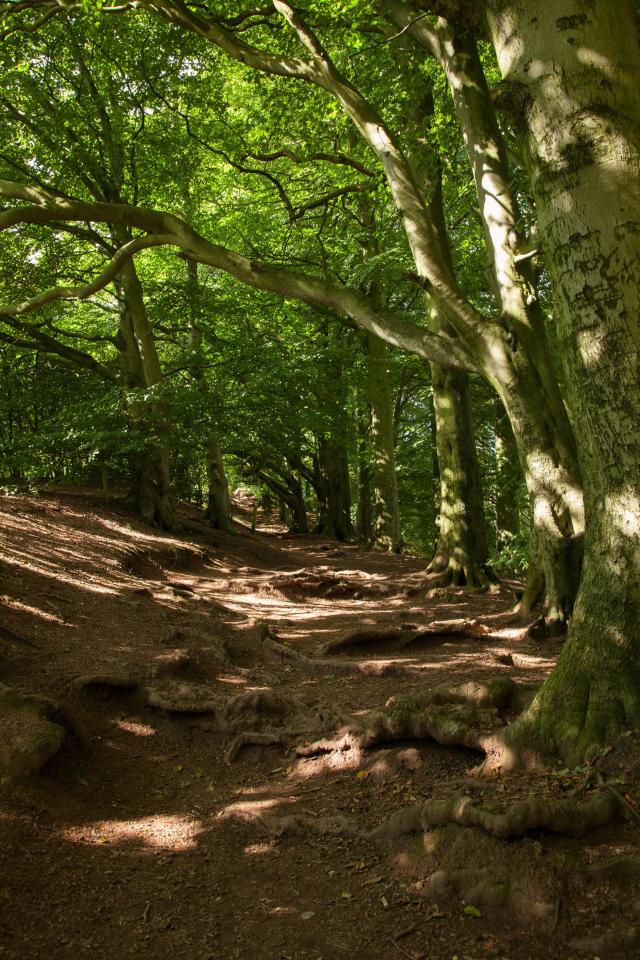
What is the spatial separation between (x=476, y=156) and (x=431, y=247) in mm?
980

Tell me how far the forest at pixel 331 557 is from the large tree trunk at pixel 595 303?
0.06ft

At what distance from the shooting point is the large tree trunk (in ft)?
12.4

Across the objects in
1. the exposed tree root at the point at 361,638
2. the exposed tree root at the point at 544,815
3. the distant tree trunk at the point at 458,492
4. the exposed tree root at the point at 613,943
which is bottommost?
the exposed tree root at the point at 613,943

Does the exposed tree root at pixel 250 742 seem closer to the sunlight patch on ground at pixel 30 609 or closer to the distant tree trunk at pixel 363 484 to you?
the sunlight patch on ground at pixel 30 609

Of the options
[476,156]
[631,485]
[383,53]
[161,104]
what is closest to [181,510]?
[161,104]

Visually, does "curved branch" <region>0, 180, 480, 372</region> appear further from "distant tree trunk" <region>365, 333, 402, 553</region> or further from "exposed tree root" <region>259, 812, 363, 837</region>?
"distant tree trunk" <region>365, 333, 402, 553</region>

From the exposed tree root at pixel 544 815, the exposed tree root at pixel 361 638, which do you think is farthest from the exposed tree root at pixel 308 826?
the exposed tree root at pixel 361 638

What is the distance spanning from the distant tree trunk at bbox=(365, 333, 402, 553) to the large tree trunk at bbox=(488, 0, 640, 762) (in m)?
13.6

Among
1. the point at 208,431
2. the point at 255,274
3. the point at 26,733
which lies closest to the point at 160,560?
the point at 208,431

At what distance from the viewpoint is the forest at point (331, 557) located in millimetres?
3387

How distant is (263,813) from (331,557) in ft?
45.2

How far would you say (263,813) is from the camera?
13.8ft

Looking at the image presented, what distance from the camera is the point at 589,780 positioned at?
3.58 metres

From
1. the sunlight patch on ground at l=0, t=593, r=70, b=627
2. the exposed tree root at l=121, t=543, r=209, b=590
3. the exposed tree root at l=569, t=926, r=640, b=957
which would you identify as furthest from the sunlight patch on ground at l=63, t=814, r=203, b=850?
the exposed tree root at l=121, t=543, r=209, b=590
